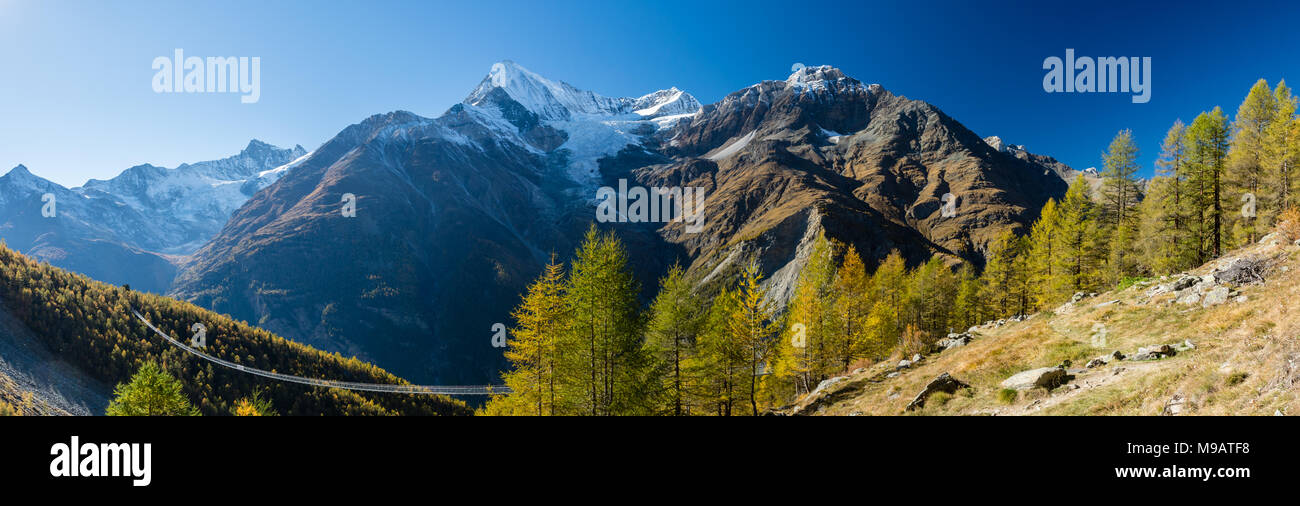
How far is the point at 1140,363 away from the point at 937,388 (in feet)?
14.7

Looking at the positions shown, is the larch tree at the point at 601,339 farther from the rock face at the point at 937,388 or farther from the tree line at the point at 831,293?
the rock face at the point at 937,388

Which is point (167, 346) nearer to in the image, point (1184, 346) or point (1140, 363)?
point (1140, 363)

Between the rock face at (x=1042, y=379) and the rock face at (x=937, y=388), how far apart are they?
1627 millimetres

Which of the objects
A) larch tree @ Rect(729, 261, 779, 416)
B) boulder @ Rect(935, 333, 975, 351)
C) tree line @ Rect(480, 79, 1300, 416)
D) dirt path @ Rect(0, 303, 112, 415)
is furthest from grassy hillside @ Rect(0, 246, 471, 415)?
boulder @ Rect(935, 333, 975, 351)

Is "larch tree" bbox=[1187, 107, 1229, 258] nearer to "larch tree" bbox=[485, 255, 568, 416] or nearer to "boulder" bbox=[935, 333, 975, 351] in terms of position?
"boulder" bbox=[935, 333, 975, 351]

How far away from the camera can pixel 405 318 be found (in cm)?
18388

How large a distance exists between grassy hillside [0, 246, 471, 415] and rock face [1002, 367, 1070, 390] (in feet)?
120

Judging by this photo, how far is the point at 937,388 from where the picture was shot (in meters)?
13.3

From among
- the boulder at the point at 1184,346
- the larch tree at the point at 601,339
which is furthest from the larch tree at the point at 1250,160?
the larch tree at the point at 601,339

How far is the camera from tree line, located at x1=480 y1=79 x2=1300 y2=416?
65.5 feet
